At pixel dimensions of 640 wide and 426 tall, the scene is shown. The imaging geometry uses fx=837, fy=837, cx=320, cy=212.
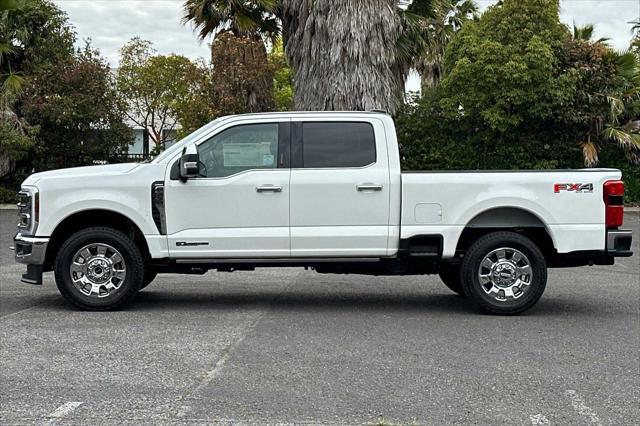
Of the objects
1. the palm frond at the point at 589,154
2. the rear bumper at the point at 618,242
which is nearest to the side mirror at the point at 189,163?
the rear bumper at the point at 618,242

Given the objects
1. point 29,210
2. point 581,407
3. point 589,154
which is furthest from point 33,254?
point 589,154

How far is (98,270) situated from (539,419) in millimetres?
5242

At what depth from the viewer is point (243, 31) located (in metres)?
28.2

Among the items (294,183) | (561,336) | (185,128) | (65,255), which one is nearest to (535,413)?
(561,336)

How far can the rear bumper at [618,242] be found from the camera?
886cm

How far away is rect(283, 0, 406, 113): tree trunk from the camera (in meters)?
22.0

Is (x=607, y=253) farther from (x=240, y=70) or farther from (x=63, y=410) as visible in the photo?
(x=240, y=70)

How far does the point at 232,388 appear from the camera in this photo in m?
5.85

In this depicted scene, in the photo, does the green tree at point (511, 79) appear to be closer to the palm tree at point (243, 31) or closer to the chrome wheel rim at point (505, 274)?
the palm tree at point (243, 31)

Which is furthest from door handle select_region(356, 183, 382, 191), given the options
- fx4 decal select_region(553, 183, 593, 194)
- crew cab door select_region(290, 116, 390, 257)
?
fx4 decal select_region(553, 183, 593, 194)

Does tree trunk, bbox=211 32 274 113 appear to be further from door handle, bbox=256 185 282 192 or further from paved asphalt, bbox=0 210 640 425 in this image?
door handle, bbox=256 185 282 192

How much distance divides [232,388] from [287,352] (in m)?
1.20

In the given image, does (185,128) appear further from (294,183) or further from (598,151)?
(294,183)

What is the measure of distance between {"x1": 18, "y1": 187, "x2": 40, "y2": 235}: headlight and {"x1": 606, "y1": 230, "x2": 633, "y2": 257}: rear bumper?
6058 mm
